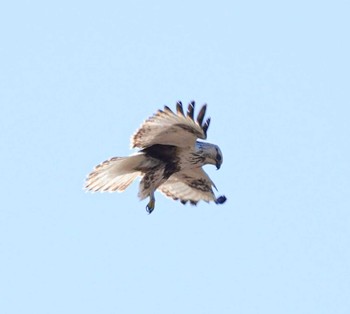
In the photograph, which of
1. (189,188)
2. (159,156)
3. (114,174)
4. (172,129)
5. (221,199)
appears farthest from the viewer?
(189,188)

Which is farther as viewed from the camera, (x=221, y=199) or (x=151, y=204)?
(x=221, y=199)

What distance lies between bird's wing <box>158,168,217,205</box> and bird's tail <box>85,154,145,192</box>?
3.37ft

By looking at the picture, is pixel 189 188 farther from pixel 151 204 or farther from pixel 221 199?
pixel 151 204

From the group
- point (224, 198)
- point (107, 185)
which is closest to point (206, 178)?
point (224, 198)

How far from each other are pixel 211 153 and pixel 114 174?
1.22 metres

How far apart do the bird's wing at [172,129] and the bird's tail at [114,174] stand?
1.03ft

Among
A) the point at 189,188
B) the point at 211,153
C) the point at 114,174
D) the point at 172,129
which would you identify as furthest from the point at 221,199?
the point at 172,129

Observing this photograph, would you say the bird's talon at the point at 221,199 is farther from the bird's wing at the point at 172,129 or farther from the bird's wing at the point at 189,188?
the bird's wing at the point at 172,129

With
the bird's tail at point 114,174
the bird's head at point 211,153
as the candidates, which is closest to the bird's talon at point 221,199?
the bird's head at point 211,153

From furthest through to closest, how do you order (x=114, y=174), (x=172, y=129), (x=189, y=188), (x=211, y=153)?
1. (x=189, y=188)
2. (x=114, y=174)
3. (x=211, y=153)
4. (x=172, y=129)

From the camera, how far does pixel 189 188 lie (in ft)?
58.4

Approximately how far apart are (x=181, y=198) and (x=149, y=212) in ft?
5.55

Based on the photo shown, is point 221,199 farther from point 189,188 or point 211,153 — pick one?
point 211,153

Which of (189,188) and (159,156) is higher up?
(189,188)
